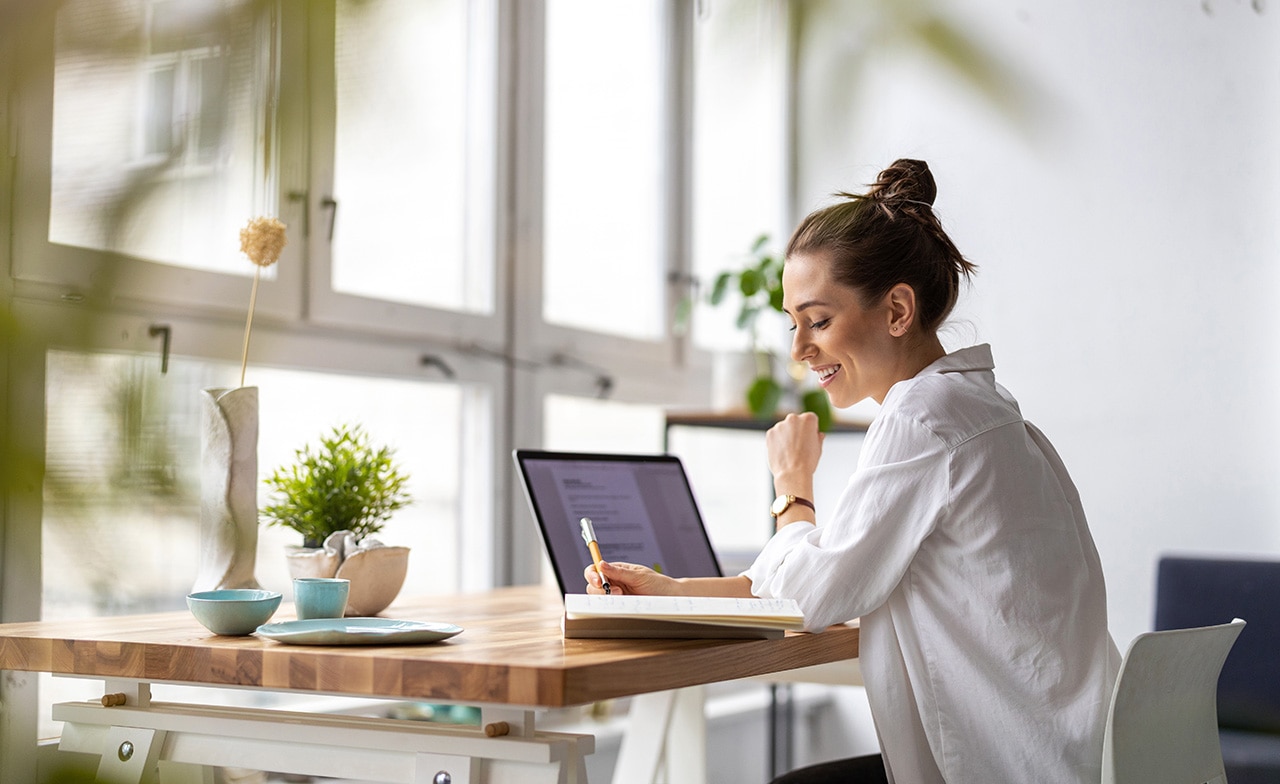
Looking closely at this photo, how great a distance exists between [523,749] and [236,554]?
1.67ft

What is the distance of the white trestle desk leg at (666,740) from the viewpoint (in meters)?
1.99

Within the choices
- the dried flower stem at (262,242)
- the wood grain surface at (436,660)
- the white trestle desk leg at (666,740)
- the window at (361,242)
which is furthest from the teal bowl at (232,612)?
the white trestle desk leg at (666,740)

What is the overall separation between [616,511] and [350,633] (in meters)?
0.63

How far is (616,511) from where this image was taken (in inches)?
63.4

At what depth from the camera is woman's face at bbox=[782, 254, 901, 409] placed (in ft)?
4.39

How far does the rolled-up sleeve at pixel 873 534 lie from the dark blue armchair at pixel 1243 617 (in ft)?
4.77

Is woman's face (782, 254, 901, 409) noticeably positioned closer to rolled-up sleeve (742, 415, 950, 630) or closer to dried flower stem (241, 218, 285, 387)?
rolled-up sleeve (742, 415, 950, 630)

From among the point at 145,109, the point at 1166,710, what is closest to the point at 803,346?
the point at 1166,710

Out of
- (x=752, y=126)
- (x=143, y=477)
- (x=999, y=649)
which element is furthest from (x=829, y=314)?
(x=752, y=126)

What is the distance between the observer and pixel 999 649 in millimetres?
1155

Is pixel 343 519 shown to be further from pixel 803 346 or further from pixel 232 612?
pixel 803 346

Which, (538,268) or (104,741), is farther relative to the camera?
(538,268)

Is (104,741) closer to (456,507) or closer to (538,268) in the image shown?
(456,507)

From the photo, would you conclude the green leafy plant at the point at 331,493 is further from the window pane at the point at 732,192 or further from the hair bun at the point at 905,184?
the window pane at the point at 732,192
